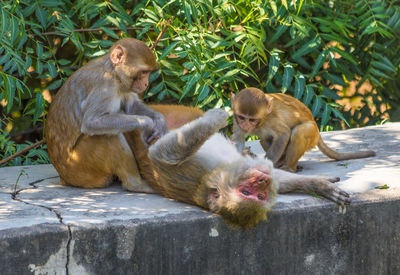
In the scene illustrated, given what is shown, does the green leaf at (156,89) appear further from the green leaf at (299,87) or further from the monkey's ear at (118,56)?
the monkey's ear at (118,56)

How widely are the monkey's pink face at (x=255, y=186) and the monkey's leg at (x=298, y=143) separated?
1414mm

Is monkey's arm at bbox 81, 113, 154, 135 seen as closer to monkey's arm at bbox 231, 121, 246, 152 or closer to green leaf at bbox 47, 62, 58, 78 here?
monkey's arm at bbox 231, 121, 246, 152

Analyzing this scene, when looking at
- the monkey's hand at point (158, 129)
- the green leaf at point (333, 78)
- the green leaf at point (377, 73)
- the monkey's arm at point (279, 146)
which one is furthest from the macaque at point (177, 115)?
the green leaf at point (377, 73)

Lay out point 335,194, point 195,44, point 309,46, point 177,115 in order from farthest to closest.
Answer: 1. point 309,46
2. point 195,44
3. point 177,115
4. point 335,194

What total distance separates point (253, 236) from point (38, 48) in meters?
2.98

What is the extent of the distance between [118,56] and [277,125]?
1491mm

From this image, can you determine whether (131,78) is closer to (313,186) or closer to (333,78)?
(313,186)

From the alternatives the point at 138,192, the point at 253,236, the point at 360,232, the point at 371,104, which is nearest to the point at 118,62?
the point at 138,192

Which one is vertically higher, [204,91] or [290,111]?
→ [204,91]

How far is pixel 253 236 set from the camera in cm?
373

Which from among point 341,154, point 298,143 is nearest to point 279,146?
point 298,143

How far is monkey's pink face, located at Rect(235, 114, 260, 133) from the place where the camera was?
4.97 metres

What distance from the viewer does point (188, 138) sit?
3812mm

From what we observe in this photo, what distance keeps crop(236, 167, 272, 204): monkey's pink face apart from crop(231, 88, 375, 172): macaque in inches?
55.7
